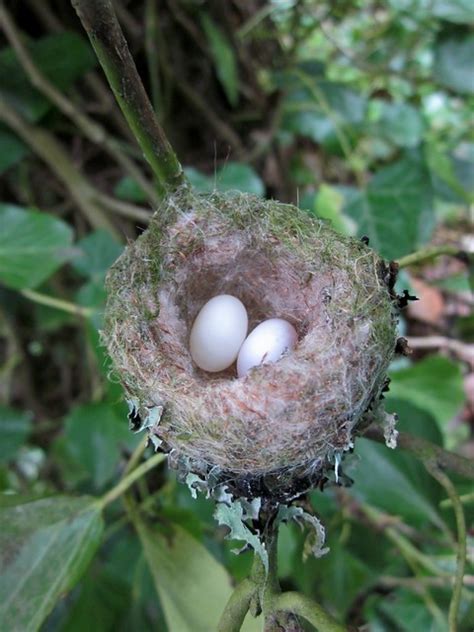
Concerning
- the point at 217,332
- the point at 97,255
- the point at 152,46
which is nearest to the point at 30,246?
the point at 97,255

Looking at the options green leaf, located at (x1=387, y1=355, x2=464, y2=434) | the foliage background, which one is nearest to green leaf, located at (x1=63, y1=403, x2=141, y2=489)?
the foliage background

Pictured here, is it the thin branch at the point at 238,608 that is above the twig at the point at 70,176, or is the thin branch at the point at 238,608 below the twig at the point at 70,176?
below

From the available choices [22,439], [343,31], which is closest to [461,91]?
[343,31]

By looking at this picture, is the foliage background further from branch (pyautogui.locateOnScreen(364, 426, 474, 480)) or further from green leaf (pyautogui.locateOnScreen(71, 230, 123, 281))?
branch (pyautogui.locateOnScreen(364, 426, 474, 480))

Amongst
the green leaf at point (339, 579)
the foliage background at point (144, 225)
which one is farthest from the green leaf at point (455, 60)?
the green leaf at point (339, 579)

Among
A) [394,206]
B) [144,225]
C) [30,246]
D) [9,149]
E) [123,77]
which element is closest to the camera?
[123,77]

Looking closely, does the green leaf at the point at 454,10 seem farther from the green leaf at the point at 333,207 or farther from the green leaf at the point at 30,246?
the green leaf at the point at 30,246

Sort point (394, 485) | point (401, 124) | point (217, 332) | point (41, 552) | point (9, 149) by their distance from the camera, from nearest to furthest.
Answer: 1. point (41, 552)
2. point (217, 332)
3. point (394, 485)
4. point (9, 149)
5. point (401, 124)

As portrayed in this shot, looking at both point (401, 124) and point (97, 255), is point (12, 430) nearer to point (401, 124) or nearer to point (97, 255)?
point (97, 255)
